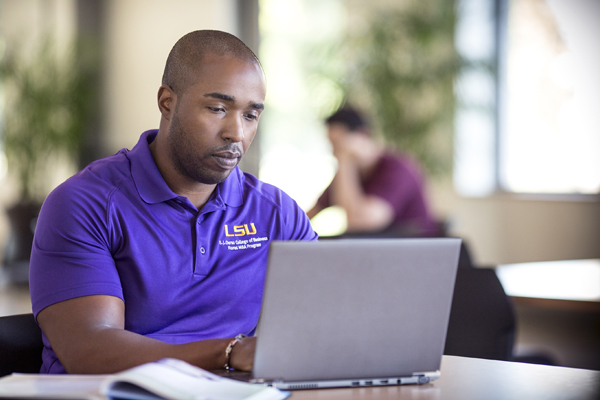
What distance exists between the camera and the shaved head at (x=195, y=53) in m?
1.47

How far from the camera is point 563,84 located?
5.05 metres

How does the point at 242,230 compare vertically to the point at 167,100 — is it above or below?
below

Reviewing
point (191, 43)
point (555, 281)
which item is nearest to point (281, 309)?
point (191, 43)

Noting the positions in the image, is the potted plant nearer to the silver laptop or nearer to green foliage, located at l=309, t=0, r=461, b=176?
green foliage, located at l=309, t=0, r=461, b=176

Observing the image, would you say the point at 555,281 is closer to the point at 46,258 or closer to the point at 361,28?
the point at 46,258

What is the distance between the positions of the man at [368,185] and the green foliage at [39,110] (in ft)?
12.5

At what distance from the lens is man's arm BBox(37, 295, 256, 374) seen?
1154 mm

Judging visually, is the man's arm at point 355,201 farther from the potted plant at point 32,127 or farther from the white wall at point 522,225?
the potted plant at point 32,127

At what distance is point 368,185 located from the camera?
12.8 ft

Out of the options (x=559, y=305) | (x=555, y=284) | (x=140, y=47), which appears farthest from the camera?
(x=140, y=47)

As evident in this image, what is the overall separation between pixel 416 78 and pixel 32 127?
3.75 meters

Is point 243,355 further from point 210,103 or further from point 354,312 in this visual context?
point 210,103

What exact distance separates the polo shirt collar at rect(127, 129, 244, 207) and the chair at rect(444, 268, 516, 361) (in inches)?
26.7

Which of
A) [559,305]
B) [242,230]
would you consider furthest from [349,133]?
[242,230]
